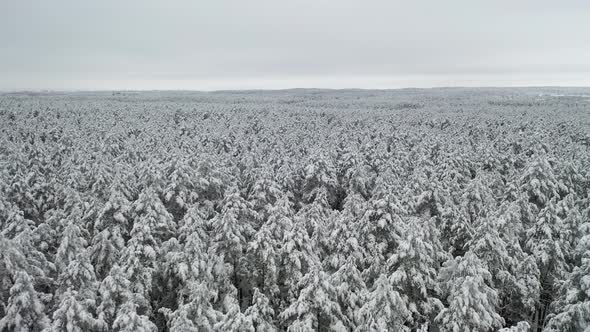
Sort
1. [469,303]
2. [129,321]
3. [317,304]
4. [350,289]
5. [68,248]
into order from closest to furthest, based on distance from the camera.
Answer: [129,321], [469,303], [317,304], [68,248], [350,289]

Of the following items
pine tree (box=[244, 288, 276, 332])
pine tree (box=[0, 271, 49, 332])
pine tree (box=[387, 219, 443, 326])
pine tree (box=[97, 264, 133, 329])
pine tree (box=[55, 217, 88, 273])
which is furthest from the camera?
pine tree (box=[387, 219, 443, 326])

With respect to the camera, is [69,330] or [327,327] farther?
Result: [327,327]

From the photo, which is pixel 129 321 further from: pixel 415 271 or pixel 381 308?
pixel 415 271

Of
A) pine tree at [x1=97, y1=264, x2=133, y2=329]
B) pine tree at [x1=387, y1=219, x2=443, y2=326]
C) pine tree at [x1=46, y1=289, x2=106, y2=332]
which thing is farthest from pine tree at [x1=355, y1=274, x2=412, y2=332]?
pine tree at [x1=46, y1=289, x2=106, y2=332]

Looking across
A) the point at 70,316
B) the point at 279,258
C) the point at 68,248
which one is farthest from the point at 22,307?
the point at 279,258

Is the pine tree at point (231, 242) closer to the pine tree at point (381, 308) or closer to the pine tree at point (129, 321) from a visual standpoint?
the pine tree at point (129, 321)

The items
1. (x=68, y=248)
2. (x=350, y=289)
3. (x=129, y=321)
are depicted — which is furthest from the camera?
(x=350, y=289)

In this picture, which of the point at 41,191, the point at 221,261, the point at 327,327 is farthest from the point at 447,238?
the point at 41,191

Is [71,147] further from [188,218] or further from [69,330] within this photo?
[69,330]

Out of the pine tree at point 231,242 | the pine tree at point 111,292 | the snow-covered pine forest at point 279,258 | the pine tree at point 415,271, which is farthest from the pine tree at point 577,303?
the pine tree at point 111,292

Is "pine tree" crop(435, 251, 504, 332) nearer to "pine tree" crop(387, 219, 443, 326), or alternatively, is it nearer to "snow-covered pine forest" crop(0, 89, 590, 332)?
"snow-covered pine forest" crop(0, 89, 590, 332)

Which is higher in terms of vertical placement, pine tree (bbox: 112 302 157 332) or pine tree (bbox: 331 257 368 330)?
pine tree (bbox: 112 302 157 332)
